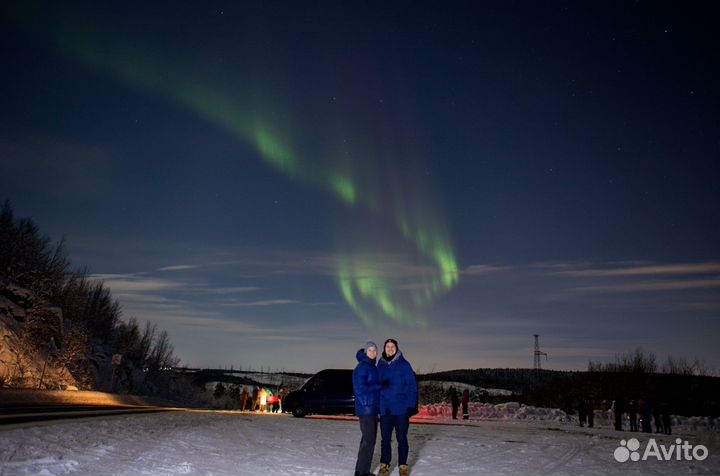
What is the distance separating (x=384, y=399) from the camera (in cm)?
771

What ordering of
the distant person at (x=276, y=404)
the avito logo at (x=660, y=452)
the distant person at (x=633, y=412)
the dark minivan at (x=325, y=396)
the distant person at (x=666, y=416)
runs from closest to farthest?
1. the avito logo at (x=660, y=452)
2. the distant person at (x=666, y=416)
3. the distant person at (x=633, y=412)
4. the dark minivan at (x=325, y=396)
5. the distant person at (x=276, y=404)

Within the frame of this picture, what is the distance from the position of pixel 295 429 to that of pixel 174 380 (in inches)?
2442

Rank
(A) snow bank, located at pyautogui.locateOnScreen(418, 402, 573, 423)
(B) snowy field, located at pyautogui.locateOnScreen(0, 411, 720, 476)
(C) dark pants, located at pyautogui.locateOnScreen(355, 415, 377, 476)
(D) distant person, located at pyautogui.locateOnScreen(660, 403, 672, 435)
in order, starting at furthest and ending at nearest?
(A) snow bank, located at pyautogui.locateOnScreen(418, 402, 573, 423) → (D) distant person, located at pyautogui.locateOnScreen(660, 403, 672, 435) → (B) snowy field, located at pyautogui.locateOnScreen(0, 411, 720, 476) → (C) dark pants, located at pyautogui.locateOnScreen(355, 415, 377, 476)

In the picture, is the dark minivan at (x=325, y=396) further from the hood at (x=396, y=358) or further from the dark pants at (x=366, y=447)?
the dark pants at (x=366, y=447)

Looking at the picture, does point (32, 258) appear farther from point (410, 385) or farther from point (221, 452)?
point (410, 385)

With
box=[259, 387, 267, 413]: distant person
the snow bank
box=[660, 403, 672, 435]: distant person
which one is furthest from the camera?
the snow bank

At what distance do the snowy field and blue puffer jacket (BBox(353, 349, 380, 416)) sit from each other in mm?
1286

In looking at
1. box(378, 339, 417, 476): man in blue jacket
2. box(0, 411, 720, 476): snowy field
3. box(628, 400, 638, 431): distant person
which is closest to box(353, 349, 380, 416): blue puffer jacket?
box(378, 339, 417, 476): man in blue jacket

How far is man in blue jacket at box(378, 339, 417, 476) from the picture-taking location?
7651 millimetres

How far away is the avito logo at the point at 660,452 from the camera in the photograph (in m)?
11.1

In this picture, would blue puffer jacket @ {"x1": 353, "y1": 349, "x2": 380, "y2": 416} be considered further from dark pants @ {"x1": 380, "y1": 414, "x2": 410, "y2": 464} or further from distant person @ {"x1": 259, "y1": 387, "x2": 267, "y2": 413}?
distant person @ {"x1": 259, "y1": 387, "x2": 267, "y2": 413}

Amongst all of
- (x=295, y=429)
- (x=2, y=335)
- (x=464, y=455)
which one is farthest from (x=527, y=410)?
(x=2, y=335)

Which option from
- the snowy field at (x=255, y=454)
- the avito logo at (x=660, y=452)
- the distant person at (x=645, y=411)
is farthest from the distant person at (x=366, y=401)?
the distant person at (x=645, y=411)

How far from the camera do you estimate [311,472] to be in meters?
8.02
